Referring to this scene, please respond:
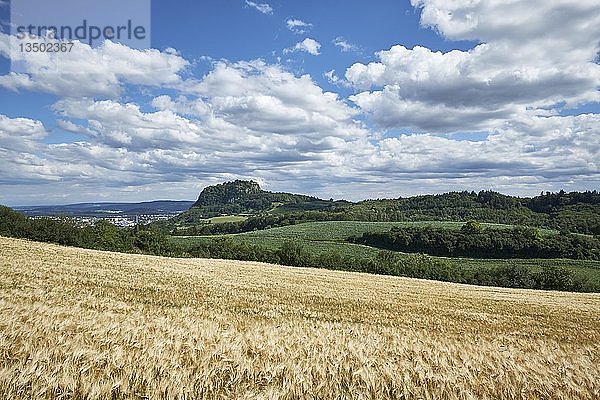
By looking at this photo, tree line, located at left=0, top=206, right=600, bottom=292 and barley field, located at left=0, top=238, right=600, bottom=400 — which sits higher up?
barley field, located at left=0, top=238, right=600, bottom=400

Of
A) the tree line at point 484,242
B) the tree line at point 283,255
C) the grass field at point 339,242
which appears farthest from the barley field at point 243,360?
the tree line at point 484,242

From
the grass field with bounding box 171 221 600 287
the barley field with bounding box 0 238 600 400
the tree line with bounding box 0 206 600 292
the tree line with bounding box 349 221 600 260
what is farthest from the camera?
the tree line with bounding box 349 221 600 260

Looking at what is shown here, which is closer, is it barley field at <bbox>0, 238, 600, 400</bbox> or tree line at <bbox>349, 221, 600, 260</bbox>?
barley field at <bbox>0, 238, 600, 400</bbox>

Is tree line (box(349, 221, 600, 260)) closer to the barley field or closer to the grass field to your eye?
the grass field

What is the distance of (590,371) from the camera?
27.1 feet

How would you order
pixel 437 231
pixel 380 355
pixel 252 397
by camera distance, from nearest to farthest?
1. pixel 252 397
2. pixel 380 355
3. pixel 437 231

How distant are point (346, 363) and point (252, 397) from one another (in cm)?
213

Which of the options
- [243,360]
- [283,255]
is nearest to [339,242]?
[283,255]

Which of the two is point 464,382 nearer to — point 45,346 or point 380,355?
point 380,355

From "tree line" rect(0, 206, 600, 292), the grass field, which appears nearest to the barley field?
"tree line" rect(0, 206, 600, 292)

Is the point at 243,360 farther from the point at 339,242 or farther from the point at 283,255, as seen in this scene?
the point at 339,242

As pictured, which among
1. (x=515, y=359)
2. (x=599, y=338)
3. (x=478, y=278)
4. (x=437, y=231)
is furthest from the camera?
(x=437, y=231)

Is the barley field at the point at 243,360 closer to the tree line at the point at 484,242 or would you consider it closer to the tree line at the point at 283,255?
the tree line at the point at 283,255

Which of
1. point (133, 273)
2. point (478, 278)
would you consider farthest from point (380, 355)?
point (478, 278)
